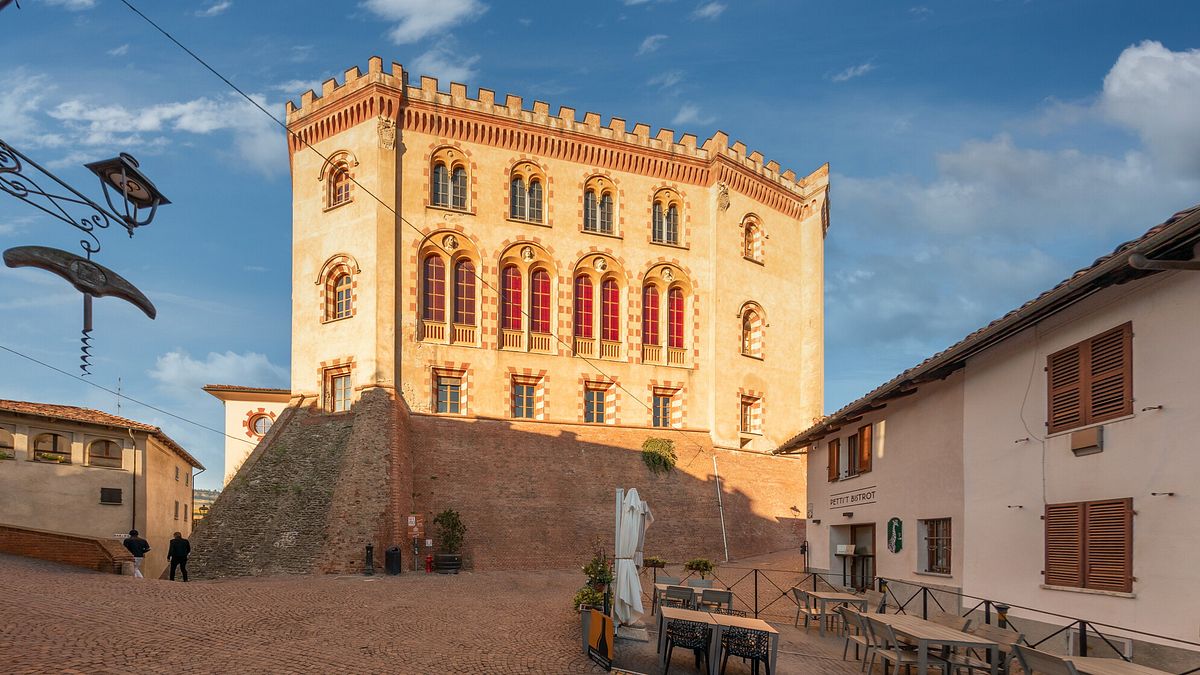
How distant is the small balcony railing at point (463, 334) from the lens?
3194cm

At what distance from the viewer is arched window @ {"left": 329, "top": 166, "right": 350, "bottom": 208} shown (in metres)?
32.0

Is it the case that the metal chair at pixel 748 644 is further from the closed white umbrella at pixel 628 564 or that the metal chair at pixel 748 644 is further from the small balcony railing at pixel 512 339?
the small balcony railing at pixel 512 339

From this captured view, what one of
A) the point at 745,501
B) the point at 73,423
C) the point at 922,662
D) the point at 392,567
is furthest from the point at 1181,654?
the point at 73,423

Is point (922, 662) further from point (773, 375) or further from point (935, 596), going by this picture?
point (773, 375)

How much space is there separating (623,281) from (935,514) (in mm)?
21267

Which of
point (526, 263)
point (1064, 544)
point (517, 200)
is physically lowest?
point (1064, 544)

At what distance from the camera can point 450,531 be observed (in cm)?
2714

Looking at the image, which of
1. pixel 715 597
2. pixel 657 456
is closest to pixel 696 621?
pixel 715 597

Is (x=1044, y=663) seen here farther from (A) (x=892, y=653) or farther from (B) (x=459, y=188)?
(B) (x=459, y=188)

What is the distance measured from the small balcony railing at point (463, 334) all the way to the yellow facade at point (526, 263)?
0.05 metres

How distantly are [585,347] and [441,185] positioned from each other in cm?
862

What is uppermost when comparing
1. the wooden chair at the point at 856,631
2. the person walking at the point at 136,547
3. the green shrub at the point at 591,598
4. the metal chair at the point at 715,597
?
the green shrub at the point at 591,598

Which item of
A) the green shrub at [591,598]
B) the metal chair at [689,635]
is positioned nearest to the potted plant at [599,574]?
the green shrub at [591,598]

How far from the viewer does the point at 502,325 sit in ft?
108
